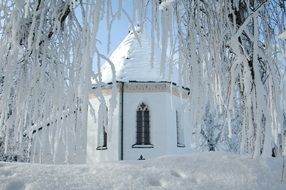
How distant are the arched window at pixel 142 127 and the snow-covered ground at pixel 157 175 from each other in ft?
45.0

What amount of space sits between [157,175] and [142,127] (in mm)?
14426

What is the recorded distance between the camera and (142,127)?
17.2 meters

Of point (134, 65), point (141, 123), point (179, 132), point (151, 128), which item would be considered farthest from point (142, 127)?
point (134, 65)

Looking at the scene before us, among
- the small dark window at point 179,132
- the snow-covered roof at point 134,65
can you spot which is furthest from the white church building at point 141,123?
the small dark window at point 179,132

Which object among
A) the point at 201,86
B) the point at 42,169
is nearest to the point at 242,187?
the point at 201,86

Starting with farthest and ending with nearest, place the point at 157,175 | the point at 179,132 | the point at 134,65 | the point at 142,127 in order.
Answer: the point at 134,65, the point at 179,132, the point at 142,127, the point at 157,175

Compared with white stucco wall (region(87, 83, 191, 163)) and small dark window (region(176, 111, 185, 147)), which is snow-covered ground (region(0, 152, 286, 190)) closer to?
white stucco wall (region(87, 83, 191, 163))

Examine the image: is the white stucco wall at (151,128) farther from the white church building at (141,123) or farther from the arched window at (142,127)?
the arched window at (142,127)

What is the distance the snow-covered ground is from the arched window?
13.7 m

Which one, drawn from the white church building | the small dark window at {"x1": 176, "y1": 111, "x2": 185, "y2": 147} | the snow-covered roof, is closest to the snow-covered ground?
the snow-covered roof

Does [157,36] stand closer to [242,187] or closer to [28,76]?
[242,187]

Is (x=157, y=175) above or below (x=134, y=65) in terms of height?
below

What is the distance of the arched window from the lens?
55.2 feet

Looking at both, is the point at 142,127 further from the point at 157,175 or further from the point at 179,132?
the point at 157,175
